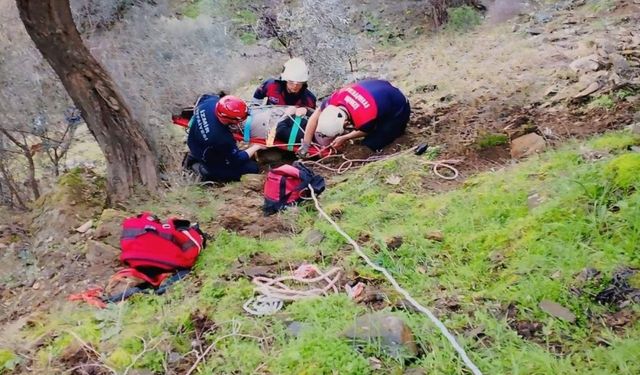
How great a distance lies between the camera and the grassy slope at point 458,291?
2.49 m

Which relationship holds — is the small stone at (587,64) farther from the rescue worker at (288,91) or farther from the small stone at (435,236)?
the small stone at (435,236)

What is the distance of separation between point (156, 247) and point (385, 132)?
2.85m

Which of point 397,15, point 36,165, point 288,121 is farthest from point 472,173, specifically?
point 397,15

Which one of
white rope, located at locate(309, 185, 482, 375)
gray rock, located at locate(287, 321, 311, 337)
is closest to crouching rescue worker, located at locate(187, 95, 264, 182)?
white rope, located at locate(309, 185, 482, 375)

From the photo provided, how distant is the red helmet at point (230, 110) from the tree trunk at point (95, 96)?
0.73 metres

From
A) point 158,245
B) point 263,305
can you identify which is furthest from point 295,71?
point 263,305

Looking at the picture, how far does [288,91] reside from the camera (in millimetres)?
6766

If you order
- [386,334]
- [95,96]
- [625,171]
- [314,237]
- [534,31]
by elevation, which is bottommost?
[534,31]

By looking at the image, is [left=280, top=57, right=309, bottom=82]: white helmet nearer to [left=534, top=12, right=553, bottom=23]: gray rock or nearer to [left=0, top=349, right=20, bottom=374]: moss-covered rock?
[left=0, top=349, right=20, bottom=374]: moss-covered rock

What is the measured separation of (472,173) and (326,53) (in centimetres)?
533

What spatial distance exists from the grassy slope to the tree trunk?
165cm

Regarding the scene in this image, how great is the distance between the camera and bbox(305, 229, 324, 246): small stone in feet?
12.7

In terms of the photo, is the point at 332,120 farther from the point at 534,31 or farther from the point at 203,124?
the point at 534,31

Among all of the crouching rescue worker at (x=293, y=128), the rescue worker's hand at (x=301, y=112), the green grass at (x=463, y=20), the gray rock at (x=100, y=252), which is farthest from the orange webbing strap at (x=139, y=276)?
the green grass at (x=463, y=20)
